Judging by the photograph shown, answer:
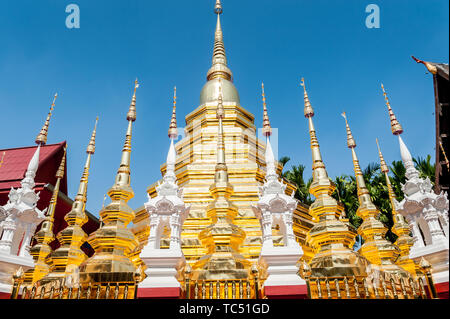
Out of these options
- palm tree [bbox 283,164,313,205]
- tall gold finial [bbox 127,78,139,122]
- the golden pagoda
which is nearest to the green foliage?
palm tree [bbox 283,164,313,205]

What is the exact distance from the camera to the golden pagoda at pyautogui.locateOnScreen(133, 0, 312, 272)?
11.3 meters

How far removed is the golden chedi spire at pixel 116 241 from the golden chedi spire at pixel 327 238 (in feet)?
16.1

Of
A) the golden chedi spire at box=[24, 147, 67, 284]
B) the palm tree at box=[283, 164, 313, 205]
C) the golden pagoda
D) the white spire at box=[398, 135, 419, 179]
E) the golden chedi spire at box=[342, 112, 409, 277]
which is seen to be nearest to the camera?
the white spire at box=[398, 135, 419, 179]

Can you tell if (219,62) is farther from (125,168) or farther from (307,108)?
(125,168)

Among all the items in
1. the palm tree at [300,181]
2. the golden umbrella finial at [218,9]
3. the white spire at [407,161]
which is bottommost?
the white spire at [407,161]

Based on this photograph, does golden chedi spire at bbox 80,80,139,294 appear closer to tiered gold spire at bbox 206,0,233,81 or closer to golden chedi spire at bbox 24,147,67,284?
golden chedi spire at bbox 24,147,67,284

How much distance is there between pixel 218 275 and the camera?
7.48 metres

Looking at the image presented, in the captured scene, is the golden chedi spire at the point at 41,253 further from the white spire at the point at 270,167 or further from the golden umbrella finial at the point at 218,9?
the golden umbrella finial at the point at 218,9

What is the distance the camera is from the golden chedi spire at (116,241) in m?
8.26

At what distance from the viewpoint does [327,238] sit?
9266mm

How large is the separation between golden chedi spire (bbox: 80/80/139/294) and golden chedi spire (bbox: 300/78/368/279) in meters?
4.91

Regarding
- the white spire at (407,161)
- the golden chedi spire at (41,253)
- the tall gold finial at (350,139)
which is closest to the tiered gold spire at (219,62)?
the tall gold finial at (350,139)

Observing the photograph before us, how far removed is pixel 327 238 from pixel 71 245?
797cm
